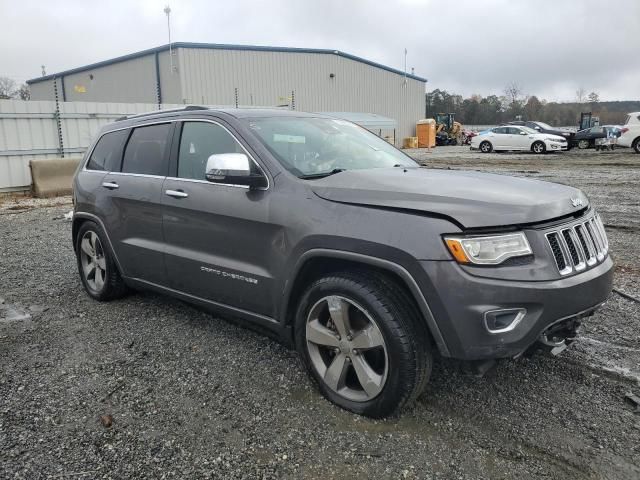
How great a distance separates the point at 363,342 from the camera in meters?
2.81

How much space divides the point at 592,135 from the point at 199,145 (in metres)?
29.1

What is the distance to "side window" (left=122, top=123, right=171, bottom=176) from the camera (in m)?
4.10

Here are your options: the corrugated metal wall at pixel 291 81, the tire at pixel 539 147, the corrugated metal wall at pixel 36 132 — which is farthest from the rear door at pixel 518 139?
the corrugated metal wall at pixel 36 132

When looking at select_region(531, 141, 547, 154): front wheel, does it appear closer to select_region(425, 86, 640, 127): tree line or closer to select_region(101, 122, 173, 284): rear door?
select_region(101, 122, 173, 284): rear door

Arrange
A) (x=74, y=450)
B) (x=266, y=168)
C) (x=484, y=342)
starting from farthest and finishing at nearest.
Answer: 1. (x=266, y=168)
2. (x=74, y=450)
3. (x=484, y=342)

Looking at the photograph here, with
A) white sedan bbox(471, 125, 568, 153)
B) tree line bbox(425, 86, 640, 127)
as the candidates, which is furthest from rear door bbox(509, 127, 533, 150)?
tree line bbox(425, 86, 640, 127)

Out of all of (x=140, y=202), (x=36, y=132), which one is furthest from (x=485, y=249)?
(x=36, y=132)

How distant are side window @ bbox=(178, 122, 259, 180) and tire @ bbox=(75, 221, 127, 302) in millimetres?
1278

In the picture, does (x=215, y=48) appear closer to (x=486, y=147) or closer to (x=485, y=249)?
(x=486, y=147)

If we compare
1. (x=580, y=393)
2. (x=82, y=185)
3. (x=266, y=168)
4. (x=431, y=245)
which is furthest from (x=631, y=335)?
(x=82, y=185)

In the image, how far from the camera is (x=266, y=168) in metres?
3.25

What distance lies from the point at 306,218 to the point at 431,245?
2.54 ft

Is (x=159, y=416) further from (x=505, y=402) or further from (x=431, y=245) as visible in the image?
(x=505, y=402)

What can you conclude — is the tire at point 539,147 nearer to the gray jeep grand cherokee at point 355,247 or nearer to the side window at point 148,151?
the gray jeep grand cherokee at point 355,247
